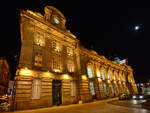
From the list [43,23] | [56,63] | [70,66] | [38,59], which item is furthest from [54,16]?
[70,66]

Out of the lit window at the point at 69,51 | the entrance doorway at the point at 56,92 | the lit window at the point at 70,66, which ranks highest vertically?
the lit window at the point at 69,51

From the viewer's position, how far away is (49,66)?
18891 mm

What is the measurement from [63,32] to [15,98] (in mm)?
16262

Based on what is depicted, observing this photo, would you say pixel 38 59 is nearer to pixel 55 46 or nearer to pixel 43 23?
pixel 55 46

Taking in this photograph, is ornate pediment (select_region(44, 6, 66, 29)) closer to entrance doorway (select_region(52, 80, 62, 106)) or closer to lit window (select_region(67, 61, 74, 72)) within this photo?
lit window (select_region(67, 61, 74, 72))

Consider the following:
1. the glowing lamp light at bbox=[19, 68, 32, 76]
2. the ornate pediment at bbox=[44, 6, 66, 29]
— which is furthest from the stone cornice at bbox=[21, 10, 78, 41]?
the glowing lamp light at bbox=[19, 68, 32, 76]

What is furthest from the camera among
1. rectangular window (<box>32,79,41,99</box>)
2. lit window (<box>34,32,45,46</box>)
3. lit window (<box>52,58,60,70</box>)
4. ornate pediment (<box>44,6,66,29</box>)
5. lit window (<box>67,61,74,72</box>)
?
lit window (<box>67,61,74,72</box>)

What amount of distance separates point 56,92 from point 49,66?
5.16 meters

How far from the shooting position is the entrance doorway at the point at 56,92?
60.3 feet

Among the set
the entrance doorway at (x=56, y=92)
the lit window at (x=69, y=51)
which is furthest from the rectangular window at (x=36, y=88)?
the lit window at (x=69, y=51)

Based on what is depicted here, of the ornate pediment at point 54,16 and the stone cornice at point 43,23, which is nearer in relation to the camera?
the stone cornice at point 43,23

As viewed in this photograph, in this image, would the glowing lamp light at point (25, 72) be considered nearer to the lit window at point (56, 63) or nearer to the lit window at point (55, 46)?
the lit window at point (56, 63)

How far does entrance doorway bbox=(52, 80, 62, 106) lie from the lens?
60.3 ft

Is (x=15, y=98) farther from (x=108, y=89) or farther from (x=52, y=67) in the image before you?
(x=108, y=89)
